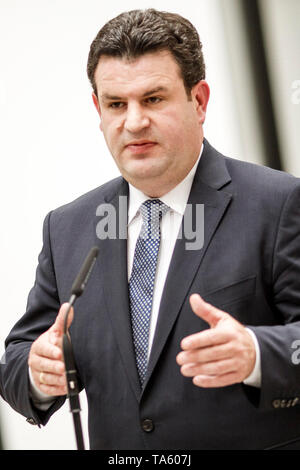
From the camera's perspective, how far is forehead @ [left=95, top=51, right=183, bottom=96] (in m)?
1.66

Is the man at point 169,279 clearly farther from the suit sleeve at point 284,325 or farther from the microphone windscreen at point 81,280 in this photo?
the microphone windscreen at point 81,280

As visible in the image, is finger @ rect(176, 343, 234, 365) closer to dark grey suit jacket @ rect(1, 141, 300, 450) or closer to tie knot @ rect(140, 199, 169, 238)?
dark grey suit jacket @ rect(1, 141, 300, 450)

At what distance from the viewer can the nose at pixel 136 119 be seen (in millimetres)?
1645

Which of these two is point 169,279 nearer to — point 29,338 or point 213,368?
point 213,368

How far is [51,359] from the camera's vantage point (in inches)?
59.1

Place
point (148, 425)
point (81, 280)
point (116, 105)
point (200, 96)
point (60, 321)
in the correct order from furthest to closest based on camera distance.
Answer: point (200, 96) → point (116, 105) → point (148, 425) → point (60, 321) → point (81, 280)

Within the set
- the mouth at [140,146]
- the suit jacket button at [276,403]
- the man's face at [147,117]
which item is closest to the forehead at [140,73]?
the man's face at [147,117]

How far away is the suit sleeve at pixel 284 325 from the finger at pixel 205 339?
0.16 metres

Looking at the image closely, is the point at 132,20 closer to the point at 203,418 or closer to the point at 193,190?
the point at 193,190

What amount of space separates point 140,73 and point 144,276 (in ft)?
1.64

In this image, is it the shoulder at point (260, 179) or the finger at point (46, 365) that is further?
the shoulder at point (260, 179)

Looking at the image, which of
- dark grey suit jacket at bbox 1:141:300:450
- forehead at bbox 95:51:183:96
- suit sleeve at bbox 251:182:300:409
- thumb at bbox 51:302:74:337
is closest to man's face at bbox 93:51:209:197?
forehead at bbox 95:51:183:96

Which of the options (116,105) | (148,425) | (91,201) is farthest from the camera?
(91,201)

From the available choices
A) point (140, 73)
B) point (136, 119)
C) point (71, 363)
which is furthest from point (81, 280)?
point (140, 73)
